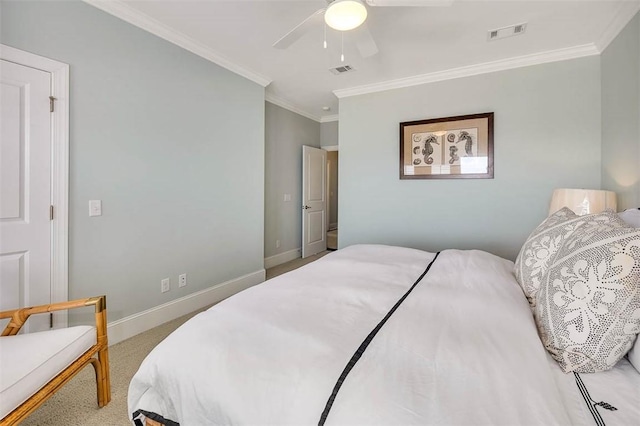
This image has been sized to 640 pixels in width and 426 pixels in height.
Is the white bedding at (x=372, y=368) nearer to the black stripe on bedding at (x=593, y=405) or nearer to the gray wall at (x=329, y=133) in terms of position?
the black stripe on bedding at (x=593, y=405)

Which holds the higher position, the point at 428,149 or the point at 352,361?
the point at 428,149

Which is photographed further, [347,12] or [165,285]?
[165,285]

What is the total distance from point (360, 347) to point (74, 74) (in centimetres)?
259

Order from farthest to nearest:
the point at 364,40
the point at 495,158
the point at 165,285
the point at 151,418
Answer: the point at 495,158 < the point at 165,285 < the point at 364,40 < the point at 151,418

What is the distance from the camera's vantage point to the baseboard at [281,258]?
175 inches

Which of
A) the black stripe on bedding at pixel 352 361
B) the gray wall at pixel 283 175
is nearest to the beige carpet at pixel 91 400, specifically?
the black stripe on bedding at pixel 352 361

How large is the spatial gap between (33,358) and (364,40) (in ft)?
8.24

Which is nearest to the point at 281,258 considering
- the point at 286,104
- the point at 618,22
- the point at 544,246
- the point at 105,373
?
the point at 286,104

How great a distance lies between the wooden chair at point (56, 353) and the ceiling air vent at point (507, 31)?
3644 millimetres

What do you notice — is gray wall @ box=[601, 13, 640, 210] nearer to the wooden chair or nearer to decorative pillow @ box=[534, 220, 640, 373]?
decorative pillow @ box=[534, 220, 640, 373]

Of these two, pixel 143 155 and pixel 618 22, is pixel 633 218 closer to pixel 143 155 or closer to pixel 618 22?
pixel 618 22

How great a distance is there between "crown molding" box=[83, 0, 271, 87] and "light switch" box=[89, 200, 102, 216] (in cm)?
144

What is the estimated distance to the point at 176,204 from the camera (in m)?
2.72

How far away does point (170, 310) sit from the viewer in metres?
2.70
